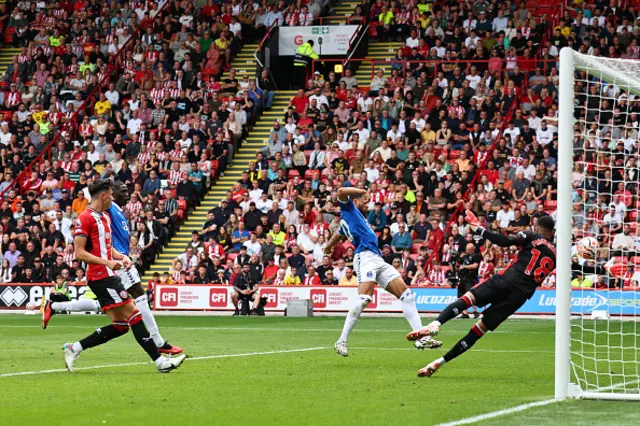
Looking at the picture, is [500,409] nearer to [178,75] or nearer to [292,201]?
[292,201]

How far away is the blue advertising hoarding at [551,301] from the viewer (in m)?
25.8

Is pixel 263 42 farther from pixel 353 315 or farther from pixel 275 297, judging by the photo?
pixel 353 315

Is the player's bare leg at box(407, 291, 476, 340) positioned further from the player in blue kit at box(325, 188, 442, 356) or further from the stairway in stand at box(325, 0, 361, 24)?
the stairway in stand at box(325, 0, 361, 24)

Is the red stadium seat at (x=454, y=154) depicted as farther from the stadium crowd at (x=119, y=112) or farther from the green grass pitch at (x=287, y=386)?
the green grass pitch at (x=287, y=386)

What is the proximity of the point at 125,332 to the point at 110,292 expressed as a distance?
562mm

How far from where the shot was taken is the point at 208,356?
15.9 meters

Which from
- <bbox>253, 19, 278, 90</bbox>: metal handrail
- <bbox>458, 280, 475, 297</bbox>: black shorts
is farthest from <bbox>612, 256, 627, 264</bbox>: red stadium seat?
<bbox>253, 19, 278, 90</bbox>: metal handrail

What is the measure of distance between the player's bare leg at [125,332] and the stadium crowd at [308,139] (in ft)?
48.5

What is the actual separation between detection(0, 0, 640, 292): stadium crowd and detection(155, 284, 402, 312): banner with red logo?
1.90 feet

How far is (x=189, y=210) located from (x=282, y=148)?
3558mm

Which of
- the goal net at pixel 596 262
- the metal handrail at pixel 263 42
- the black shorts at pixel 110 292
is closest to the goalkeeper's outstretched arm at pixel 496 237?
the goal net at pixel 596 262

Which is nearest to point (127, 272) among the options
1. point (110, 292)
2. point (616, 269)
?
point (110, 292)

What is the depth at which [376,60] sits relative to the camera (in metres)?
38.7

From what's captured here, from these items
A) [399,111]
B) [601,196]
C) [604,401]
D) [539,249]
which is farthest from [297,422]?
[399,111]
